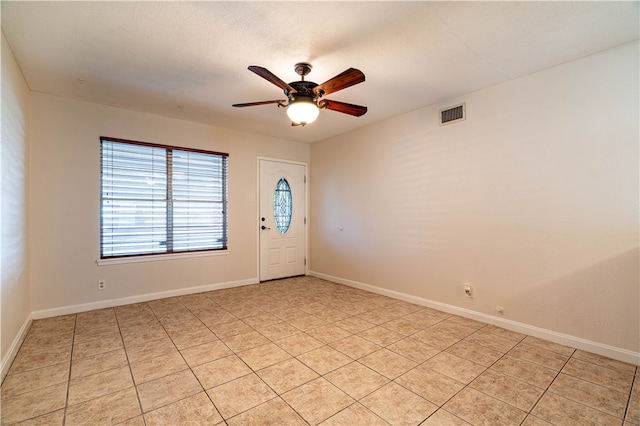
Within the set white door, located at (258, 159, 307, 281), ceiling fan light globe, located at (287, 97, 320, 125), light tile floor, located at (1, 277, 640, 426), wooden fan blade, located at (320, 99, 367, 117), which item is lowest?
light tile floor, located at (1, 277, 640, 426)

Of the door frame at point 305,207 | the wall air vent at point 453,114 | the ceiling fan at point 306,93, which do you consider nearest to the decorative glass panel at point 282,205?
the door frame at point 305,207

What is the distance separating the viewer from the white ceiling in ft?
6.89

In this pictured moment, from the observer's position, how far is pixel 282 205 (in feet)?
18.6

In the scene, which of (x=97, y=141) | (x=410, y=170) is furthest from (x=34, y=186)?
(x=410, y=170)

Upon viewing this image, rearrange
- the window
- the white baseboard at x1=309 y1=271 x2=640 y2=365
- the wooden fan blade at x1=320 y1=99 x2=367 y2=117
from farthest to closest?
the window
the wooden fan blade at x1=320 y1=99 x2=367 y2=117
the white baseboard at x1=309 y1=271 x2=640 y2=365

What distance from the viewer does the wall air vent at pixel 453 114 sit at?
11.7 ft

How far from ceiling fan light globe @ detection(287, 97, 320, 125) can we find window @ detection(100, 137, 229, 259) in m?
2.59

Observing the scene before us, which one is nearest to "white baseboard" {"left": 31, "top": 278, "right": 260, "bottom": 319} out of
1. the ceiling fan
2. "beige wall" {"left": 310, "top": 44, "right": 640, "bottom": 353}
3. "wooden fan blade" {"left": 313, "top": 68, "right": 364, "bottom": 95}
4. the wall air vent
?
"beige wall" {"left": 310, "top": 44, "right": 640, "bottom": 353}

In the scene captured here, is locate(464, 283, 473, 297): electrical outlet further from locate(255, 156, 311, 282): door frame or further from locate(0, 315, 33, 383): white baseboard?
locate(0, 315, 33, 383): white baseboard

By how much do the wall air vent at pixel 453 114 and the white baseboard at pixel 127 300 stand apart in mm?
3935

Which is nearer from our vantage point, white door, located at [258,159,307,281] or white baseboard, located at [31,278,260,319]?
white baseboard, located at [31,278,260,319]

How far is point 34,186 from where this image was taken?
3471 mm

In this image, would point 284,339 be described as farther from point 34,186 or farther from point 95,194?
point 34,186

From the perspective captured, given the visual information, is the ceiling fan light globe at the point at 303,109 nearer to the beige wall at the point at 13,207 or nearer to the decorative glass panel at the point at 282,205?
the beige wall at the point at 13,207
